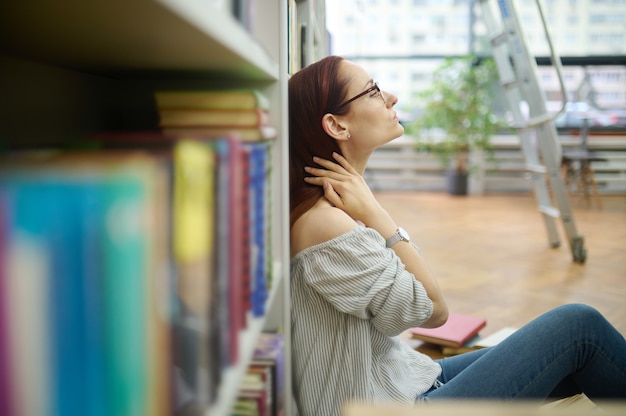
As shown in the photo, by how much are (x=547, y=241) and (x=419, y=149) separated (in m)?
2.96

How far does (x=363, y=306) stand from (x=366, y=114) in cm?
42

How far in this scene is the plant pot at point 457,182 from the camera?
6.98 m

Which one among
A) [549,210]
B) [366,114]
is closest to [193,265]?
[366,114]

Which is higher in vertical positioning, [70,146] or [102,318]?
[70,146]

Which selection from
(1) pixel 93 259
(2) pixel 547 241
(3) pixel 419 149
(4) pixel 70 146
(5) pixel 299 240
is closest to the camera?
(1) pixel 93 259

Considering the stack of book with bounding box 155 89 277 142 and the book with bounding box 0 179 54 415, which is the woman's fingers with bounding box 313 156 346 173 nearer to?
the stack of book with bounding box 155 89 277 142

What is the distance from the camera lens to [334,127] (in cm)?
130

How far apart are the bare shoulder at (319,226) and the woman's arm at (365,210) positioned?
2.6 inches

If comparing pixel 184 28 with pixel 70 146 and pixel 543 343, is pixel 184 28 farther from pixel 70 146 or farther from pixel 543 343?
pixel 543 343

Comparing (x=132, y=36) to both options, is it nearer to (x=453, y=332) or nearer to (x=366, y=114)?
(x=366, y=114)

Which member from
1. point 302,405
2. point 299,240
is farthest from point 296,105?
point 302,405

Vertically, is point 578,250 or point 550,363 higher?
point 550,363

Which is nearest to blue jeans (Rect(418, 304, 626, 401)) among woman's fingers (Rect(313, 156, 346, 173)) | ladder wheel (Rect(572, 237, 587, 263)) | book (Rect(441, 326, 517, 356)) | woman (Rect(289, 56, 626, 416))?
woman (Rect(289, 56, 626, 416))

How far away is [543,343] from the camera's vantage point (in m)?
1.23
